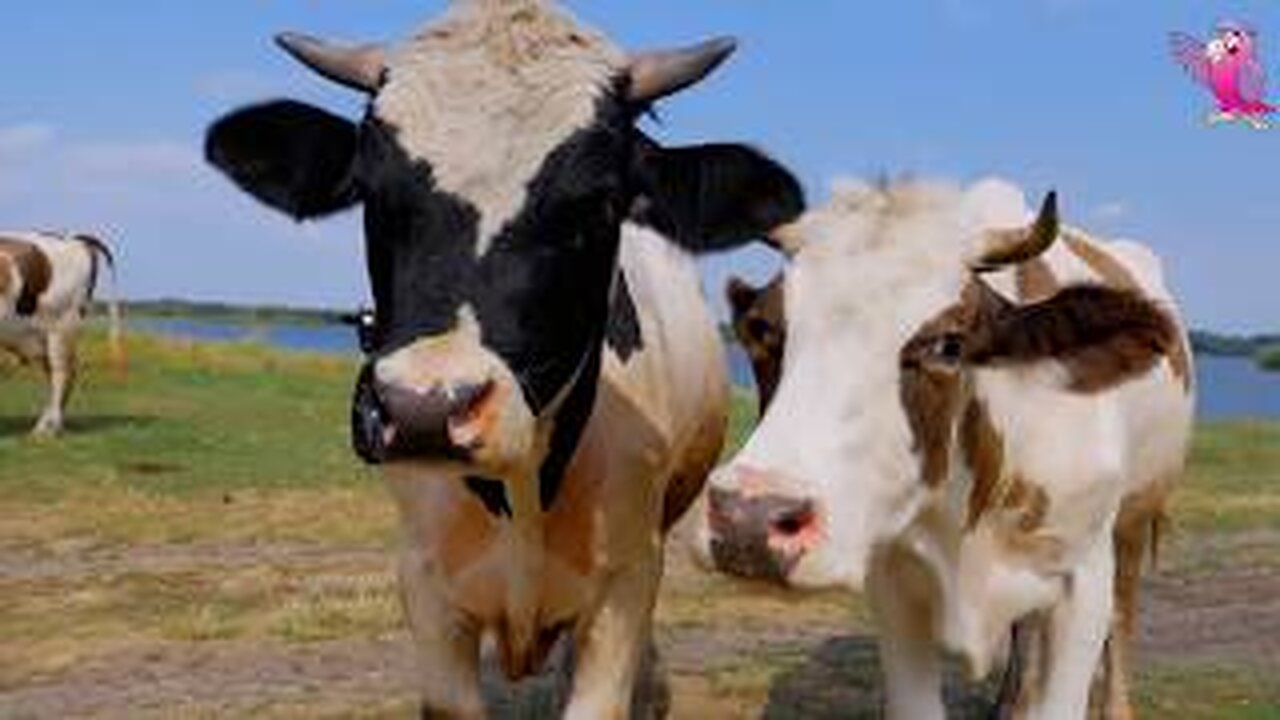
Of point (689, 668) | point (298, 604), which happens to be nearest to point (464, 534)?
point (689, 668)

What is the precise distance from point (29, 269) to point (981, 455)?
759 inches

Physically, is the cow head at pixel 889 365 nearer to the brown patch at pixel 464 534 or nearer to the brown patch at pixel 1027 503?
the brown patch at pixel 1027 503

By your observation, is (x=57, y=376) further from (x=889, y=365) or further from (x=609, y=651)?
(x=889, y=365)

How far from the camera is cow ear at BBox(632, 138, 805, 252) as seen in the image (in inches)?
230

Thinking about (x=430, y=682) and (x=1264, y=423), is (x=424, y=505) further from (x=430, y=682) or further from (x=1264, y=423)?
(x=1264, y=423)

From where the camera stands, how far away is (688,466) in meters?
7.65

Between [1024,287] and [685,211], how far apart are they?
44.8 inches

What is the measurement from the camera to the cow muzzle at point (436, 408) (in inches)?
184

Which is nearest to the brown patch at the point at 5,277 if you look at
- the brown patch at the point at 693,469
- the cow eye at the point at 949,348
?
the brown patch at the point at 693,469

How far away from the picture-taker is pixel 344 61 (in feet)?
19.2

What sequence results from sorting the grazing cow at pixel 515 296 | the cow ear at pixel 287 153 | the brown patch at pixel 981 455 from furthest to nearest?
the cow ear at pixel 287 153, the brown patch at pixel 981 455, the grazing cow at pixel 515 296

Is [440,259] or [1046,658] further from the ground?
[440,259]

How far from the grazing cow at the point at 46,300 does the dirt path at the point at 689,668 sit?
40.6 ft

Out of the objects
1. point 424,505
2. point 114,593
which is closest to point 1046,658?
point 424,505
